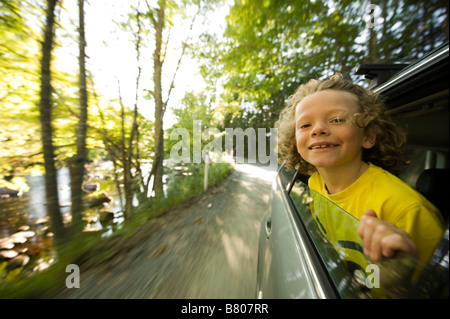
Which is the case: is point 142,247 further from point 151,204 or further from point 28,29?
point 28,29

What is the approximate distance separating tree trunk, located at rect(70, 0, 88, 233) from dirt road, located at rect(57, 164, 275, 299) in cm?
75

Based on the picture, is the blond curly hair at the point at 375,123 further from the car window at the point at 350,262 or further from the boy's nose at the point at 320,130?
the car window at the point at 350,262

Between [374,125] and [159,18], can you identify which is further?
[159,18]

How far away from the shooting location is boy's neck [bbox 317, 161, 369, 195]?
3.94ft

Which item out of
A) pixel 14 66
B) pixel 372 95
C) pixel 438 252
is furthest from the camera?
pixel 14 66

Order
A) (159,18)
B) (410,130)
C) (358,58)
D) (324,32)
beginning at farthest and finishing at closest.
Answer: (159,18)
(324,32)
(358,58)
(410,130)

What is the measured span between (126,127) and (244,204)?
3.68m

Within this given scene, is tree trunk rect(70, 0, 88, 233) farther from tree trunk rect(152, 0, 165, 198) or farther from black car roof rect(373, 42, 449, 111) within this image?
black car roof rect(373, 42, 449, 111)

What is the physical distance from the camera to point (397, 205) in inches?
32.6

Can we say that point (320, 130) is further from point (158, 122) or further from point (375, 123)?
point (158, 122)

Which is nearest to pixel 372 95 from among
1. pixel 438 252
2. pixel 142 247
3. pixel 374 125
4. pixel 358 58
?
pixel 374 125

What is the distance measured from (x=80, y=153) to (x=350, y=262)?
11.5 feet

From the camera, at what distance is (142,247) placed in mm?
3150
